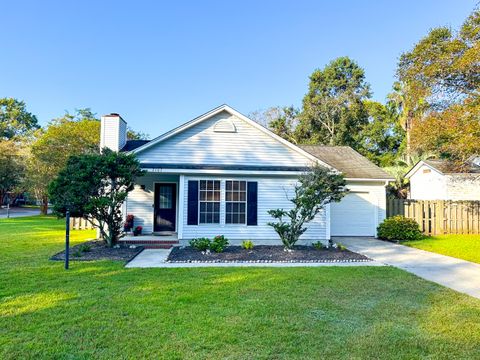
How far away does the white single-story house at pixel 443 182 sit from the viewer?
687 inches

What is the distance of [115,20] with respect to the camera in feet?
49.8

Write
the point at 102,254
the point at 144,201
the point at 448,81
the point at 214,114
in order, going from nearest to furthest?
the point at 102,254, the point at 214,114, the point at 144,201, the point at 448,81

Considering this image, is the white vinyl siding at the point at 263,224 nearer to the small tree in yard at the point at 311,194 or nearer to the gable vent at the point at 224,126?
the small tree in yard at the point at 311,194

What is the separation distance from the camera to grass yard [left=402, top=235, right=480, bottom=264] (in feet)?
31.3

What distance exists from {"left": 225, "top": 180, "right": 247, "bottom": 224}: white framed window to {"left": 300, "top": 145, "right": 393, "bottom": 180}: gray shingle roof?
4.17 m

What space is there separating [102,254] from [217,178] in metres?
4.43

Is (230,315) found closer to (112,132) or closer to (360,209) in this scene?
(112,132)

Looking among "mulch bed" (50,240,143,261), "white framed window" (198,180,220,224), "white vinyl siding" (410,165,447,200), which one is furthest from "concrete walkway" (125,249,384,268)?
"white vinyl siding" (410,165,447,200)

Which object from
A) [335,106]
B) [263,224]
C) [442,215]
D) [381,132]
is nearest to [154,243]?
[263,224]

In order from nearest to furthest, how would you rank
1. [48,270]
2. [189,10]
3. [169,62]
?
[48,270] → [189,10] → [169,62]

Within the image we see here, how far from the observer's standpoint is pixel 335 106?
3102 cm

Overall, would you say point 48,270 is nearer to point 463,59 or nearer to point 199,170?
point 199,170

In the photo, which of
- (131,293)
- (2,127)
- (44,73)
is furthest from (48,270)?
(2,127)

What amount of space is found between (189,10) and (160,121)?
18.9 metres
